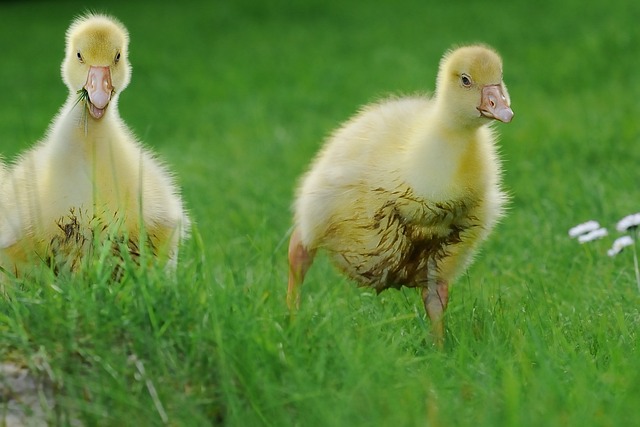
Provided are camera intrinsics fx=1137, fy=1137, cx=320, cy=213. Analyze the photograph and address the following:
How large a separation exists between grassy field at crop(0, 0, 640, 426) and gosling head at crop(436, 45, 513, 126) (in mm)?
841

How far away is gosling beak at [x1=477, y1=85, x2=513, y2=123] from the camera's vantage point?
15.9 feet

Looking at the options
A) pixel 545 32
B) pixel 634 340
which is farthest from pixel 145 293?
pixel 545 32

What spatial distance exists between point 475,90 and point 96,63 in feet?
5.34

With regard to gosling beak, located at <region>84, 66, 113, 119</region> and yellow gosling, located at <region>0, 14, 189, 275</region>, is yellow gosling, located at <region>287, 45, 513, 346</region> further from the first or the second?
gosling beak, located at <region>84, 66, 113, 119</region>

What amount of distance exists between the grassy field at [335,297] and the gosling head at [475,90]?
2.76 ft

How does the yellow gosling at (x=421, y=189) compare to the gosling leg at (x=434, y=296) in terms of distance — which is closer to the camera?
the yellow gosling at (x=421, y=189)

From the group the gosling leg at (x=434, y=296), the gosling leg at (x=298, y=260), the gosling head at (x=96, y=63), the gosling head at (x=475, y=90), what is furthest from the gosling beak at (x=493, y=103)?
the gosling head at (x=96, y=63)

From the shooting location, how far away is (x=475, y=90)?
16.2 feet

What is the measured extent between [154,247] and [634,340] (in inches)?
79.2

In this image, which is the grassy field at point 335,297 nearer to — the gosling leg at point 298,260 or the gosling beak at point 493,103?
the gosling leg at point 298,260

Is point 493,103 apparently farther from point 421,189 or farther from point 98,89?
point 98,89

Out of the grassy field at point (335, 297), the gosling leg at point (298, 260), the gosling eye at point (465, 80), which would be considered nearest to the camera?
the grassy field at point (335, 297)

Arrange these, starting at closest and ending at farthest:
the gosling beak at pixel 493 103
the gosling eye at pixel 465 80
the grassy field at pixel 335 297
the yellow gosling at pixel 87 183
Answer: the grassy field at pixel 335 297 < the yellow gosling at pixel 87 183 < the gosling beak at pixel 493 103 < the gosling eye at pixel 465 80

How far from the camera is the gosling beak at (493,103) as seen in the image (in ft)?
15.9
